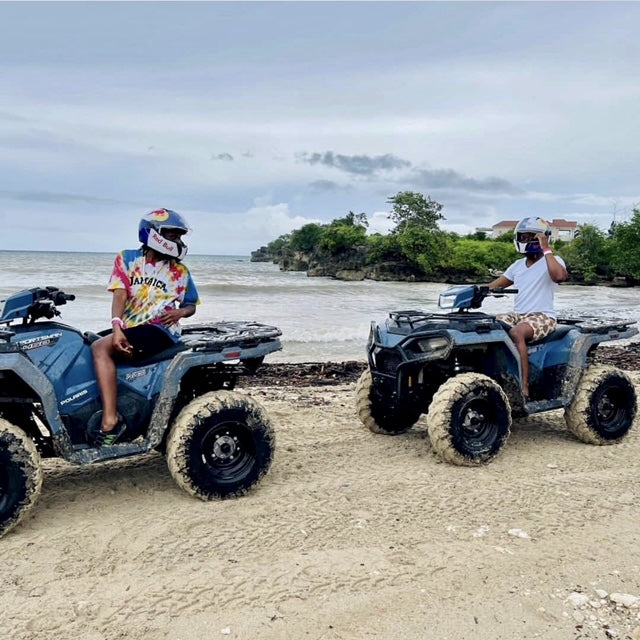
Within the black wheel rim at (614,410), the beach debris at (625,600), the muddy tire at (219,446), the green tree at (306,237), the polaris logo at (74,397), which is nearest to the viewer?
the beach debris at (625,600)

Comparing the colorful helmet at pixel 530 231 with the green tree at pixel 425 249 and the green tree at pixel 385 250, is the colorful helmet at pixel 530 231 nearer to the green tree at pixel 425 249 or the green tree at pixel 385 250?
the green tree at pixel 425 249

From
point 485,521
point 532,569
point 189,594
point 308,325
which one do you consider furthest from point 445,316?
point 308,325

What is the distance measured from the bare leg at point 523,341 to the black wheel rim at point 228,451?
262 cm

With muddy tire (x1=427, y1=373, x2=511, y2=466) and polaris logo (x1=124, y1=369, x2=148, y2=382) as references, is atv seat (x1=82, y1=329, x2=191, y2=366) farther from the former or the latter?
muddy tire (x1=427, y1=373, x2=511, y2=466)

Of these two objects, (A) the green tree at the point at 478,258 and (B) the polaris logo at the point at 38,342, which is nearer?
(B) the polaris logo at the point at 38,342

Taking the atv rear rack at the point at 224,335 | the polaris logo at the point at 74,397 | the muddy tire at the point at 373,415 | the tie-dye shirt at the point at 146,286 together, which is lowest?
the muddy tire at the point at 373,415

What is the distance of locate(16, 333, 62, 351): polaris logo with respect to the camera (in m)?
4.27

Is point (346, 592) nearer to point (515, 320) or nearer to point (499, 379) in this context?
point (499, 379)

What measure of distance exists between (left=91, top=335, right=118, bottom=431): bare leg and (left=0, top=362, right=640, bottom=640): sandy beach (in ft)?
2.07

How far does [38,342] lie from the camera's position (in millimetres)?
4348

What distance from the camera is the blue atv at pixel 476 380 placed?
559cm

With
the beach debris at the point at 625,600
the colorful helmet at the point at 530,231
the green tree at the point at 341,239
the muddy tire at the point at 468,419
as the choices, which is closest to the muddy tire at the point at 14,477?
the muddy tire at the point at 468,419

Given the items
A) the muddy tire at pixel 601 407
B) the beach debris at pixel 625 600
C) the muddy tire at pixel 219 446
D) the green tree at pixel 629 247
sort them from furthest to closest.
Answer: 1. the green tree at pixel 629 247
2. the muddy tire at pixel 601 407
3. the muddy tire at pixel 219 446
4. the beach debris at pixel 625 600

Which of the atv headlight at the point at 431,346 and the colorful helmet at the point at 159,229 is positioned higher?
the colorful helmet at the point at 159,229
